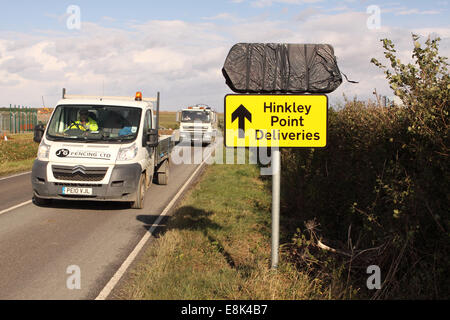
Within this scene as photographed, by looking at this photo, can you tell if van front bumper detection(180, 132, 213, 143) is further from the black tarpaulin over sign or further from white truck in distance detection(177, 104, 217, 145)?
the black tarpaulin over sign

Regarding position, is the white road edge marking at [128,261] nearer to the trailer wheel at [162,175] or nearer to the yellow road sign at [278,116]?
the yellow road sign at [278,116]

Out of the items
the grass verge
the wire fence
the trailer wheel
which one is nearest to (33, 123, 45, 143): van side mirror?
the grass verge

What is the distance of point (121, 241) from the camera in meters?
7.61

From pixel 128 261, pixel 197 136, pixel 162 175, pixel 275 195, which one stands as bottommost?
pixel 128 261

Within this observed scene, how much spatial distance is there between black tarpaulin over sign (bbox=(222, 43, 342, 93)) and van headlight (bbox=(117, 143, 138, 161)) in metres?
5.22

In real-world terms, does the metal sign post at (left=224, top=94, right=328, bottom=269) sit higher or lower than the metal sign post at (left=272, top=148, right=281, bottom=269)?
higher

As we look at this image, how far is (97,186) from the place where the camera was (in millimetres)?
9500

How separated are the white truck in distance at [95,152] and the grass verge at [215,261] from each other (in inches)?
52.6

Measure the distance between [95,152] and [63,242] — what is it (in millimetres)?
2688

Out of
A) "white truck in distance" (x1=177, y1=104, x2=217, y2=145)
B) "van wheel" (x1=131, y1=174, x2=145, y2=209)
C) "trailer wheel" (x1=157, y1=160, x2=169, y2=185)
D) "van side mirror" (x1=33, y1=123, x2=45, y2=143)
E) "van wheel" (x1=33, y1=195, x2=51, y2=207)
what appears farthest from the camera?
"white truck in distance" (x1=177, y1=104, x2=217, y2=145)

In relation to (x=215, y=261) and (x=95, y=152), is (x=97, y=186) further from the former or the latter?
(x=215, y=261)

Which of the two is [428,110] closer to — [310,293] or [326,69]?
[326,69]

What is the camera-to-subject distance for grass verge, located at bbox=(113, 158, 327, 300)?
493 centimetres

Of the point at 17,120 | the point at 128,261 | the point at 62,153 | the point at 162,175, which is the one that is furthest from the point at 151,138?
the point at 17,120
